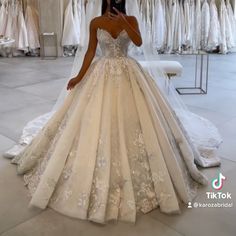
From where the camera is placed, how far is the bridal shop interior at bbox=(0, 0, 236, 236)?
1.92 metres

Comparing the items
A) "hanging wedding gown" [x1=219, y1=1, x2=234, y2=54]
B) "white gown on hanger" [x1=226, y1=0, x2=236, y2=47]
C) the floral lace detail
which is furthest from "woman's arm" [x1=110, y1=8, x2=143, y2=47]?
"white gown on hanger" [x1=226, y1=0, x2=236, y2=47]

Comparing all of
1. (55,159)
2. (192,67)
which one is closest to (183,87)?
(192,67)

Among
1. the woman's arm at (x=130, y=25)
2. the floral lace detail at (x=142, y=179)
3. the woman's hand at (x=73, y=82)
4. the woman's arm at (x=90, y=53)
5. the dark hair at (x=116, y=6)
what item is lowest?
the floral lace detail at (x=142, y=179)

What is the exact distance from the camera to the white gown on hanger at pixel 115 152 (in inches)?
77.5

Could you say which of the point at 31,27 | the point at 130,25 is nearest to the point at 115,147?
Result: the point at 130,25

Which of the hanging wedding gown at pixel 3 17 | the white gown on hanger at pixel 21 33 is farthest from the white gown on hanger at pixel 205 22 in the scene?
the hanging wedding gown at pixel 3 17

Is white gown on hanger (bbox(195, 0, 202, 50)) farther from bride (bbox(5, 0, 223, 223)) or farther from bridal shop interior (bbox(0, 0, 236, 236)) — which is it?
bride (bbox(5, 0, 223, 223))

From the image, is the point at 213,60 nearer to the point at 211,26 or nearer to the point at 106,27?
the point at 211,26

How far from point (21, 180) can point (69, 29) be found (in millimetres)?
5442

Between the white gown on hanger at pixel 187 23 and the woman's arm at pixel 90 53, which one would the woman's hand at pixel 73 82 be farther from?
the white gown on hanger at pixel 187 23

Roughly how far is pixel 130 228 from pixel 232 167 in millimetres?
1073

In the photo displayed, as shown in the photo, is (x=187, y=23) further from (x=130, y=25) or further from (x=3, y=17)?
(x=130, y=25)

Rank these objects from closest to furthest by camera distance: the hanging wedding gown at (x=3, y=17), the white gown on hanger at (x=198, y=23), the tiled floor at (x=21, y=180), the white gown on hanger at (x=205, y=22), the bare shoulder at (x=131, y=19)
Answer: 1. the tiled floor at (x=21, y=180)
2. the bare shoulder at (x=131, y=19)
3. the white gown on hanger at (x=198, y=23)
4. the hanging wedding gown at (x=3, y=17)
5. the white gown on hanger at (x=205, y=22)

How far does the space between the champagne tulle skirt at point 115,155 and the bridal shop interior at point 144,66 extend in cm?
8
